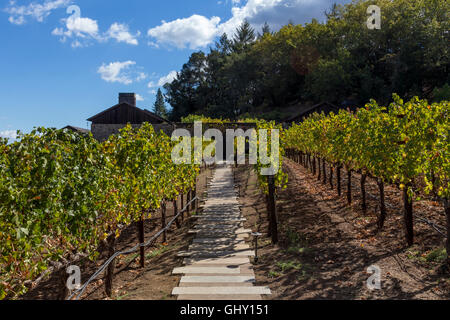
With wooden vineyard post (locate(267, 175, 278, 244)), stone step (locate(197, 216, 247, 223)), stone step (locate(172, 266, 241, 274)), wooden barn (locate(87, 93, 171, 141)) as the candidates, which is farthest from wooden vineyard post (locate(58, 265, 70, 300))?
wooden barn (locate(87, 93, 171, 141))

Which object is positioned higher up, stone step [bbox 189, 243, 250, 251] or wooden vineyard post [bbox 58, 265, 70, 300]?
wooden vineyard post [bbox 58, 265, 70, 300]

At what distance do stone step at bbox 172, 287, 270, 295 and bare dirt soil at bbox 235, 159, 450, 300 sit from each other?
0.29 metres

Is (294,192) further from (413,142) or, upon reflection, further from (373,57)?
(373,57)

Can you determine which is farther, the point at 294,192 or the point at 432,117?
the point at 294,192

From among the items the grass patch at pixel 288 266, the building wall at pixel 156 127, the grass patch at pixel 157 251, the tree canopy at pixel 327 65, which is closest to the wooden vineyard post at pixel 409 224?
the grass patch at pixel 288 266

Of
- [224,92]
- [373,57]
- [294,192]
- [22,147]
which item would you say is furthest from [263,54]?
[22,147]

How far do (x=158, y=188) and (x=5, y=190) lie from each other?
16.9 feet

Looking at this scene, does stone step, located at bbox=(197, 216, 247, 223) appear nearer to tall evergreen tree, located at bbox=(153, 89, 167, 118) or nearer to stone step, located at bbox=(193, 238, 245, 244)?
stone step, located at bbox=(193, 238, 245, 244)

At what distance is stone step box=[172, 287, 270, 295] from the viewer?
635 centimetres

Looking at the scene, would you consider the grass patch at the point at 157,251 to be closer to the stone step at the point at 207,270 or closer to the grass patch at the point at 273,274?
the stone step at the point at 207,270

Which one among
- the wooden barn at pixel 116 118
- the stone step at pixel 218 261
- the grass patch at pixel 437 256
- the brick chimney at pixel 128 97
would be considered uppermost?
the brick chimney at pixel 128 97

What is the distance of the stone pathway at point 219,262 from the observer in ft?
21.0

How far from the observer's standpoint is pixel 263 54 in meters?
60.8

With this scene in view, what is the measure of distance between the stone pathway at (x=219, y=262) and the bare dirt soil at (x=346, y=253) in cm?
40
